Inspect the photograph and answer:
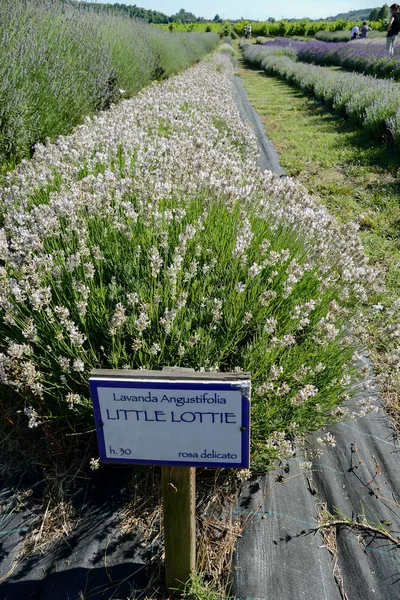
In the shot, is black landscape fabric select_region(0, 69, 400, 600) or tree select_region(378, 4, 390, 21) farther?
tree select_region(378, 4, 390, 21)

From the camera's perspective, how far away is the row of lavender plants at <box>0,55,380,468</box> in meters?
2.11

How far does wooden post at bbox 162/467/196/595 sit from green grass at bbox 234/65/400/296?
7.11 feet

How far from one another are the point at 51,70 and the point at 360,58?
60.8 feet

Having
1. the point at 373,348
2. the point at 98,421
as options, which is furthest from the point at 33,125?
the point at 98,421

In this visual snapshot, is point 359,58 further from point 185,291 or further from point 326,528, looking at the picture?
point 326,528

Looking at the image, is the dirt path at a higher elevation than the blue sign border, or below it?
below

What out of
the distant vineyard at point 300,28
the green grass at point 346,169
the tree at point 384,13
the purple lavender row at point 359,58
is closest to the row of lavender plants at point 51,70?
the green grass at point 346,169

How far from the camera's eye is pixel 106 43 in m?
8.78

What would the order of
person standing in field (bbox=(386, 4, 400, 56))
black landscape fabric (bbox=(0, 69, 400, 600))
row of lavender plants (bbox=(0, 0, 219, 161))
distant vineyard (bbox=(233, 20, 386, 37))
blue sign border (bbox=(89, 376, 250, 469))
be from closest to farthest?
1. blue sign border (bbox=(89, 376, 250, 469))
2. black landscape fabric (bbox=(0, 69, 400, 600))
3. row of lavender plants (bbox=(0, 0, 219, 161))
4. person standing in field (bbox=(386, 4, 400, 56))
5. distant vineyard (bbox=(233, 20, 386, 37))

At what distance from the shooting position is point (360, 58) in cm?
1991

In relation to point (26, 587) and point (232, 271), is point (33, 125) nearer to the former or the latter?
point (232, 271)

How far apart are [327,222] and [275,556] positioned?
2036 millimetres

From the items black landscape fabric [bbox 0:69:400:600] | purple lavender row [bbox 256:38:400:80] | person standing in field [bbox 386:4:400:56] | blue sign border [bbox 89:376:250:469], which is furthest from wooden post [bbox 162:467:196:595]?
person standing in field [bbox 386:4:400:56]

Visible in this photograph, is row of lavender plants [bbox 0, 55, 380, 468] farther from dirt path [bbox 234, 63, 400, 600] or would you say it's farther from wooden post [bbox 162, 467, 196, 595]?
wooden post [bbox 162, 467, 196, 595]
